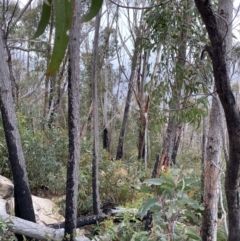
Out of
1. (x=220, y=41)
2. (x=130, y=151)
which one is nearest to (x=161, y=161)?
(x=220, y=41)

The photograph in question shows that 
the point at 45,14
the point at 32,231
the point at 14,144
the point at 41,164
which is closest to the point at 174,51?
the point at 14,144

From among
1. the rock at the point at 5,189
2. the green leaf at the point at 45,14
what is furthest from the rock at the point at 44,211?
the green leaf at the point at 45,14

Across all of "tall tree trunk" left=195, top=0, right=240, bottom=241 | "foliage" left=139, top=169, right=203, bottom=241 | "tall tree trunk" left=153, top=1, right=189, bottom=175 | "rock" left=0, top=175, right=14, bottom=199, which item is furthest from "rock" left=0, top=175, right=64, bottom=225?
"tall tree trunk" left=195, top=0, right=240, bottom=241

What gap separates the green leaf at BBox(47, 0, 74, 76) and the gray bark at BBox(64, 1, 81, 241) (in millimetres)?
2501

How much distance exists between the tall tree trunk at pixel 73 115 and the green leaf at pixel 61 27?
250cm

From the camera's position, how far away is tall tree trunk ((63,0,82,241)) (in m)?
2.97

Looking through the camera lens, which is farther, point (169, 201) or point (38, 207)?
point (38, 207)

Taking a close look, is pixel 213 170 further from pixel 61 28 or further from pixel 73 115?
pixel 61 28

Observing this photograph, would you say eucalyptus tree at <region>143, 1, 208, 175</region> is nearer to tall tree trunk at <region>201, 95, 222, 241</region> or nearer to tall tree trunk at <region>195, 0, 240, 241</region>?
tall tree trunk at <region>201, 95, 222, 241</region>

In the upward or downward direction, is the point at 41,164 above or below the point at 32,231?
above

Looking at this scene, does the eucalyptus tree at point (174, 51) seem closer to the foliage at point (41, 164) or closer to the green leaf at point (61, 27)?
the foliage at point (41, 164)

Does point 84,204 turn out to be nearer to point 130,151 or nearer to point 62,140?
point 62,140

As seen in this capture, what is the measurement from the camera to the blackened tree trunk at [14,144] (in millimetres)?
3592

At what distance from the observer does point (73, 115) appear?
3012 mm
